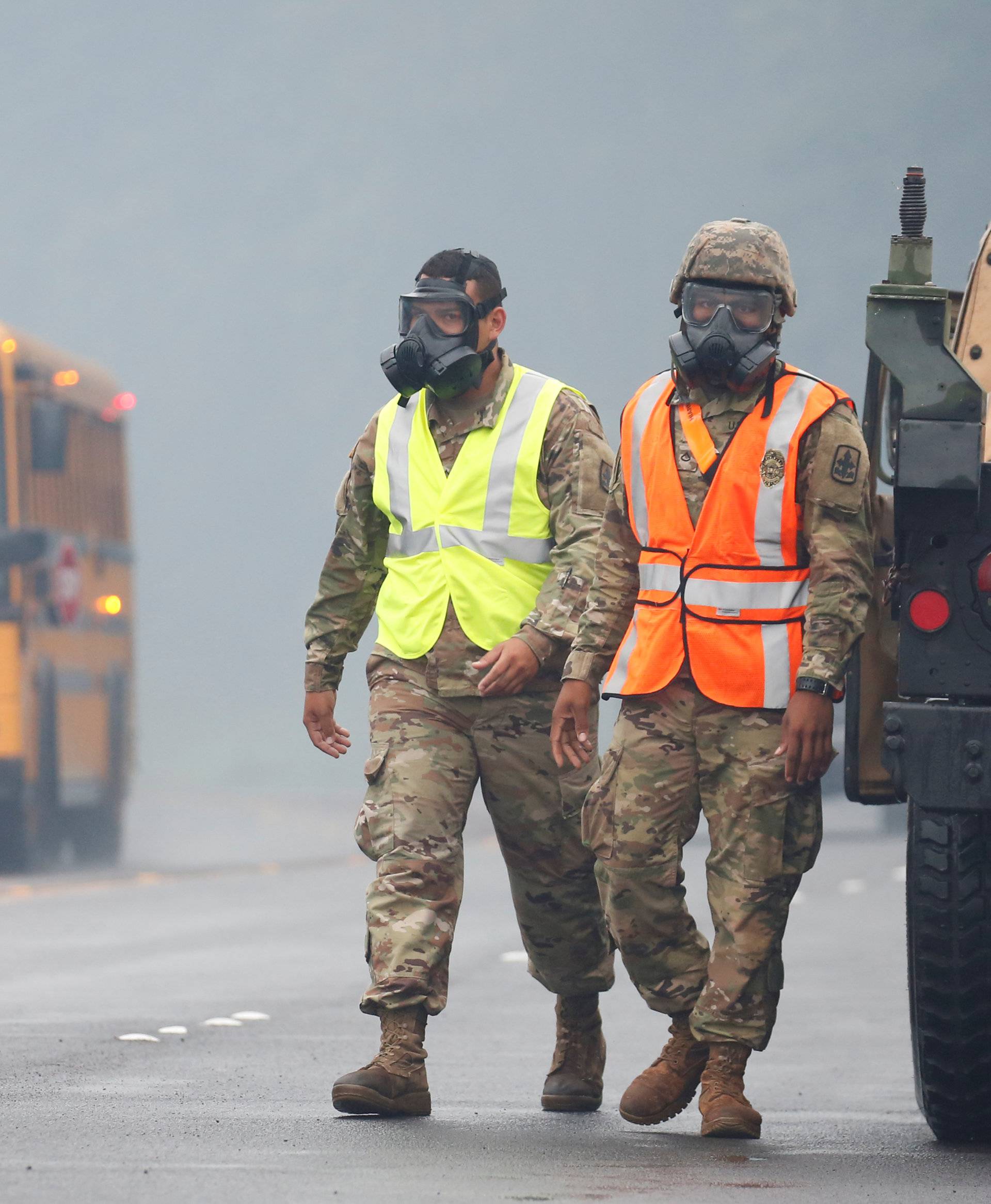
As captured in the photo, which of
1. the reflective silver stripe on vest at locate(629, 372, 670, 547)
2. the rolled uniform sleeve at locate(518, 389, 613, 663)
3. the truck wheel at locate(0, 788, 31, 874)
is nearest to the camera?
the reflective silver stripe on vest at locate(629, 372, 670, 547)

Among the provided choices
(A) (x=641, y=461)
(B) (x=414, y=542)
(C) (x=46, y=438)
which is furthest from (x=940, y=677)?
(C) (x=46, y=438)

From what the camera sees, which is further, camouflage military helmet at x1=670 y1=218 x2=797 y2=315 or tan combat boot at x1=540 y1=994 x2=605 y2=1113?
tan combat boot at x1=540 y1=994 x2=605 y2=1113

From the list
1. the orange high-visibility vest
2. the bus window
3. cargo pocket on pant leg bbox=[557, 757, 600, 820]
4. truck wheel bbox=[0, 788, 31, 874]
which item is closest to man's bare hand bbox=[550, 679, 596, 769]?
the orange high-visibility vest

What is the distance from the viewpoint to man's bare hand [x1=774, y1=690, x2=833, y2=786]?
5.76 metres

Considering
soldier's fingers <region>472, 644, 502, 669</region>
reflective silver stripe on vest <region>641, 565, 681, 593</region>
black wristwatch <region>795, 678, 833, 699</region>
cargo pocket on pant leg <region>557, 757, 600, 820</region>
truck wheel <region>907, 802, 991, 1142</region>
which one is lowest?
truck wheel <region>907, 802, 991, 1142</region>

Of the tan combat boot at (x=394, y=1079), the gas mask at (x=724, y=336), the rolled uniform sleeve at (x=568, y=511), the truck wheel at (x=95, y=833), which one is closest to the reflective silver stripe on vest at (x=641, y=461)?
the gas mask at (x=724, y=336)

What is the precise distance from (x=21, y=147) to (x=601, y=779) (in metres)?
161

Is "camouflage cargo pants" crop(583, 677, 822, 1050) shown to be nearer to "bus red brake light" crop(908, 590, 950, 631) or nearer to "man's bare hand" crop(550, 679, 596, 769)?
"man's bare hand" crop(550, 679, 596, 769)

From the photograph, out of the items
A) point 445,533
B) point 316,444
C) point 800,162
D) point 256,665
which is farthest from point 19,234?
point 445,533

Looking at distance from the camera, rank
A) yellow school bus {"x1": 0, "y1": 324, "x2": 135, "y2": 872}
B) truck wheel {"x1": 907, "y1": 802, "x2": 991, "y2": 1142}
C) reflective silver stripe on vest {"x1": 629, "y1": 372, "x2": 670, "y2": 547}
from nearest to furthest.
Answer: truck wheel {"x1": 907, "y1": 802, "x2": 991, "y2": 1142} < reflective silver stripe on vest {"x1": 629, "y1": 372, "x2": 670, "y2": 547} < yellow school bus {"x1": 0, "y1": 324, "x2": 135, "y2": 872}

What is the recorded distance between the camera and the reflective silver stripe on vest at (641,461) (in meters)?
6.09

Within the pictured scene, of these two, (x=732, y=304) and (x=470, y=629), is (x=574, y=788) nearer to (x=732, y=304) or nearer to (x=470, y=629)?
(x=470, y=629)

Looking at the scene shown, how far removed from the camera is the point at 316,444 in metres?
130

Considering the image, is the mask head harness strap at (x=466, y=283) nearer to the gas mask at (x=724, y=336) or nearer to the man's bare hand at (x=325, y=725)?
the gas mask at (x=724, y=336)
